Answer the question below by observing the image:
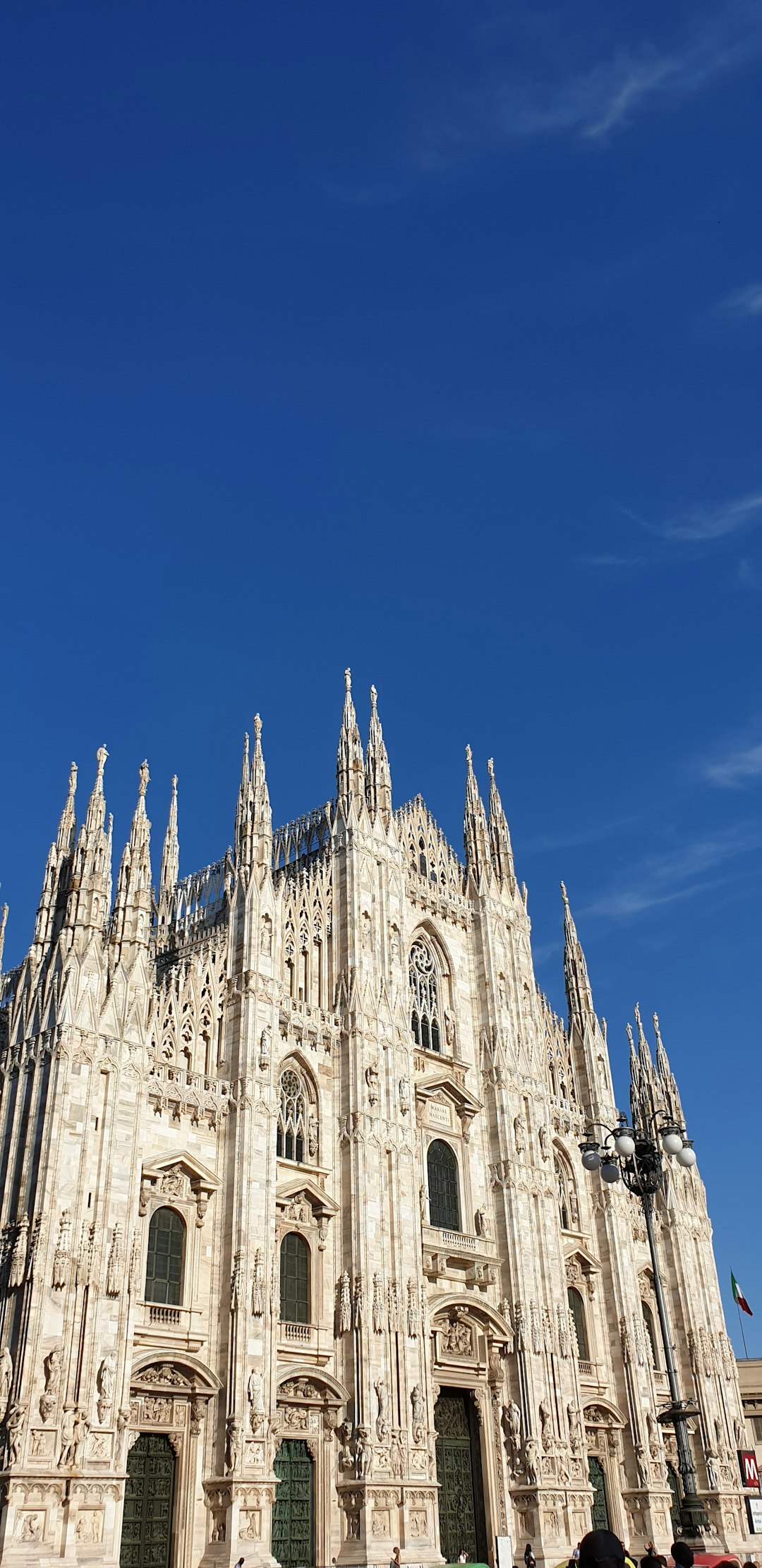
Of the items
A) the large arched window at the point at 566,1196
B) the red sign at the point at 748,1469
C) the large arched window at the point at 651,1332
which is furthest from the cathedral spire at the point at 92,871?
the red sign at the point at 748,1469

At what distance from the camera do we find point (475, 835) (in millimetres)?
48031

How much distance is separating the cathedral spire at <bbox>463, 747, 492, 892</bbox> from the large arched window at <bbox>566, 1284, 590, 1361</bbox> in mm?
14178

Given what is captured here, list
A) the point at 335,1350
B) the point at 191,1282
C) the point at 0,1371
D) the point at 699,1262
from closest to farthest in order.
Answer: the point at 0,1371 → the point at 191,1282 → the point at 335,1350 → the point at 699,1262

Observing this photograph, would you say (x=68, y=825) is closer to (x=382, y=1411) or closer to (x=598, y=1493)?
(x=382, y=1411)

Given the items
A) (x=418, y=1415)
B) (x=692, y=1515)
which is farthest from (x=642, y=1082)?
(x=692, y=1515)

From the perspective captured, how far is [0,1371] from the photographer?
81.2ft

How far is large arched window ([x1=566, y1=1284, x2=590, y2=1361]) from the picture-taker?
43.6m

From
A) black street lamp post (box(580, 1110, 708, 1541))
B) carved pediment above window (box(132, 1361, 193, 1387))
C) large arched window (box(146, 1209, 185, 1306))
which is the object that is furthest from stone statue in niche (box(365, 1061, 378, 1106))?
black street lamp post (box(580, 1110, 708, 1541))

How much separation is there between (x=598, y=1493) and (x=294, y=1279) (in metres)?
15.9

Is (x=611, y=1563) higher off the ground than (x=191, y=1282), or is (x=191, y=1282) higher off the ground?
(x=191, y=1282)

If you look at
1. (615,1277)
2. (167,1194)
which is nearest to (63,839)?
(167,1194)

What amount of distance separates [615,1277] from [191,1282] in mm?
19702

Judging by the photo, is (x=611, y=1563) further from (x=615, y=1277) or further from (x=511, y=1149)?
(x=615, y=1277)

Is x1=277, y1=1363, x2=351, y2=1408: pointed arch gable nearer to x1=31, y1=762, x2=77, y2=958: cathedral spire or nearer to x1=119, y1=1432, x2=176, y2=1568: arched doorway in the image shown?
x1=119, y1=1432, x2=176, y2=1568: arched doorway
